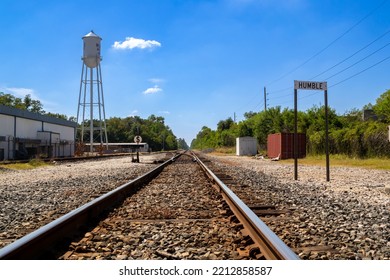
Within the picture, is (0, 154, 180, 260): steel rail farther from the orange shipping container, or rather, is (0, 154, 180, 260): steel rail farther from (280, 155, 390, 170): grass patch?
the orange shipping container

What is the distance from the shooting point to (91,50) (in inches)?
2259

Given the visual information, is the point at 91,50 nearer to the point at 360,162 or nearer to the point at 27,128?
the point at 27,128

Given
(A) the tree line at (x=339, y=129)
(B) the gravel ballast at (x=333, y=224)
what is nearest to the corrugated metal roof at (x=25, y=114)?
(A) the tree line at (x=339, y=129)

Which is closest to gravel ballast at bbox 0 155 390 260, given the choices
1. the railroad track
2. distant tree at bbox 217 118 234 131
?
the railroad track

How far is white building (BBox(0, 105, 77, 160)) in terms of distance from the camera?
3691 centimetres

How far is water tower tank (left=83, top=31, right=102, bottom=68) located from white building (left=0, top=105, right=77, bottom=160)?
949 cm

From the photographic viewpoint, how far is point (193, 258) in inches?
139

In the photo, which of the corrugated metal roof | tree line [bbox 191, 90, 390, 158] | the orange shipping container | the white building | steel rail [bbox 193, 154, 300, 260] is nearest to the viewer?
steel rail [bbox 193, 154, 300, 260]

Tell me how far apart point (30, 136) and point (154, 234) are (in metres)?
42.9

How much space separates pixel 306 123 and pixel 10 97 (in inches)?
2575

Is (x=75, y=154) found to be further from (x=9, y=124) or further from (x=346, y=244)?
(x=346, y=244)

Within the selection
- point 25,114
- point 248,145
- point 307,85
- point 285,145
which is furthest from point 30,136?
point 307,85

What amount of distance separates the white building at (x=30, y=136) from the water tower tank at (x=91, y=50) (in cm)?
949
